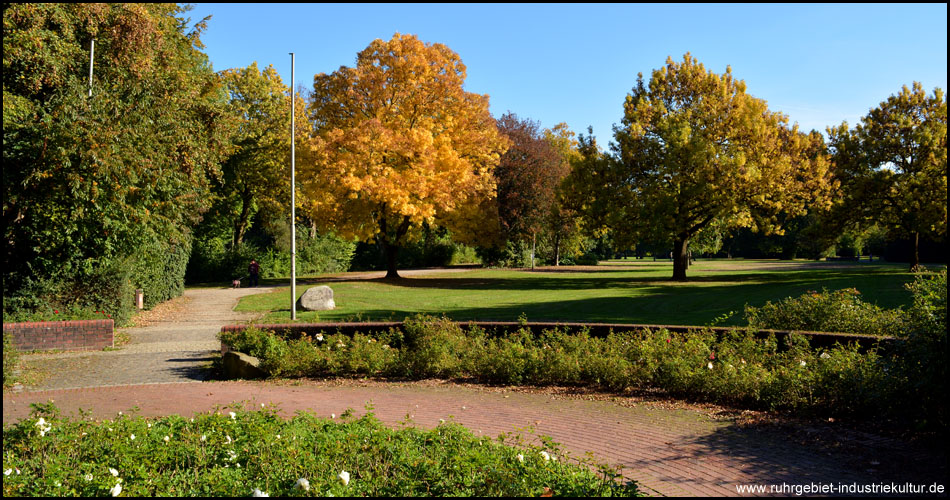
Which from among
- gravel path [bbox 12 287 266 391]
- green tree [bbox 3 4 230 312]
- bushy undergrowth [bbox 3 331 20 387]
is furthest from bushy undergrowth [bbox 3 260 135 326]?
bushy undergrowth [bbox 3 331 20 387]

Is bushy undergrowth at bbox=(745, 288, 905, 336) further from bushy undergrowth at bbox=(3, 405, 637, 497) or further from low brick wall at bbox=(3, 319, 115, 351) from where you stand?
low brick wall at bbox=(3, 319, 115, 351)

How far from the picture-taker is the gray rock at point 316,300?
2005 cm

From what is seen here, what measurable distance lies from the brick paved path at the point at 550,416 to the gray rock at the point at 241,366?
0.31 m

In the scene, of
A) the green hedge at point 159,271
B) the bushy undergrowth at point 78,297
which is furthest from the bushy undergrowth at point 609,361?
the green hedge at point 159,271

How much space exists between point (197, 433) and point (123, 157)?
36.8ft

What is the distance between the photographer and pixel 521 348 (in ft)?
30.2

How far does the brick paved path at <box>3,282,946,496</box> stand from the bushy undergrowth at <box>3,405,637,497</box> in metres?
0.76

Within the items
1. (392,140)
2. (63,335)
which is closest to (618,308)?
(392,140)

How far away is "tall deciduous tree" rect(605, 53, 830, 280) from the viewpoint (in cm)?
2911

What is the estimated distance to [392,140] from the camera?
28.8 metres

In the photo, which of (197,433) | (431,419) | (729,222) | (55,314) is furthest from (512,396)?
(729,222)

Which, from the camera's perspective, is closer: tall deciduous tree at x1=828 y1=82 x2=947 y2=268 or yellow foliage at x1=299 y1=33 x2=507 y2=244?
yellow foliage at x1=299 y1=33 x2=507 y2=244

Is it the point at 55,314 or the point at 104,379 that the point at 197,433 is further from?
the point at 55,314

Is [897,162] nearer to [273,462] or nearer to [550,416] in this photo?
[550,416]
